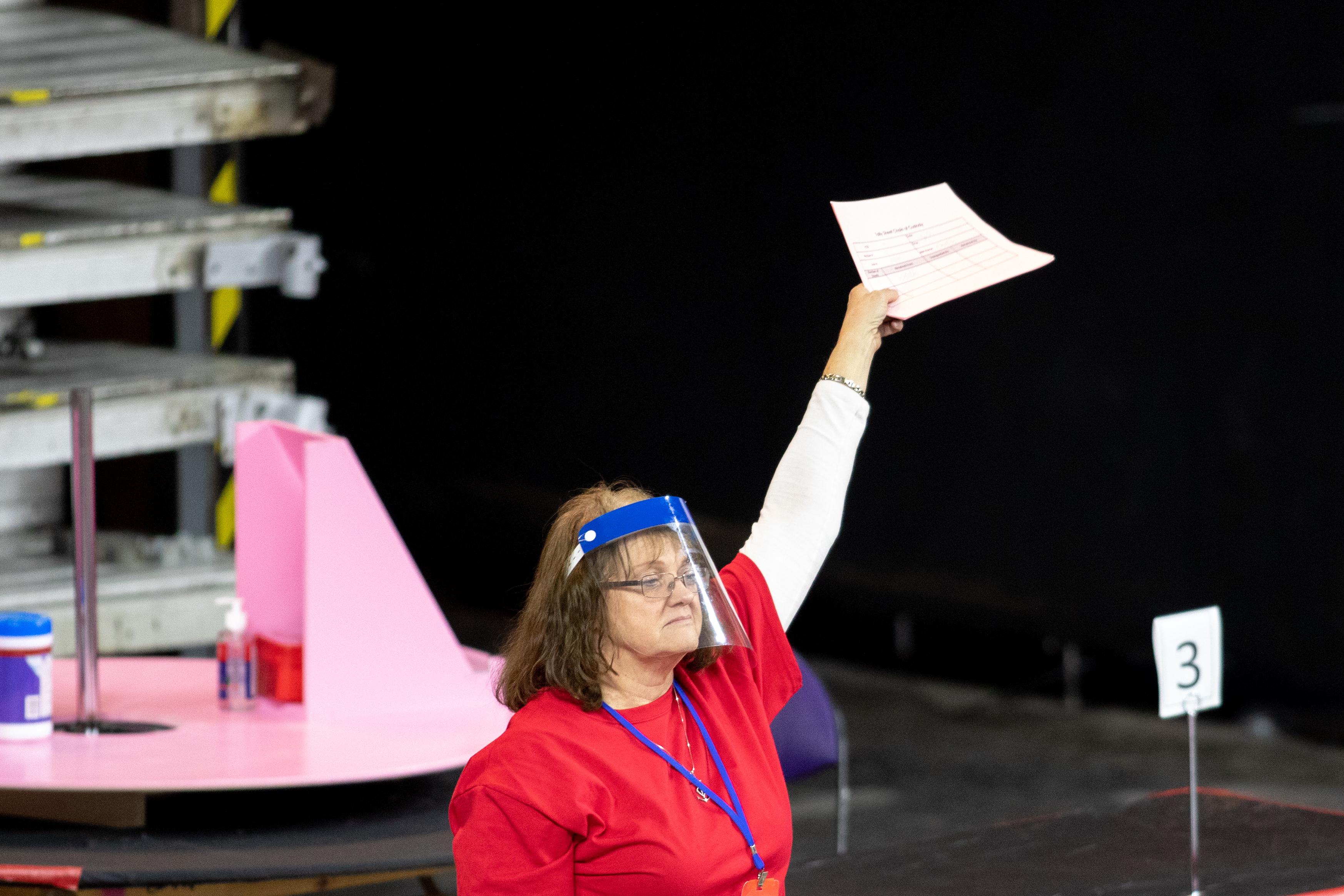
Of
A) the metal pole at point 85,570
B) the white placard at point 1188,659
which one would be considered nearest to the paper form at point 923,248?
the white placard at point 1188,659

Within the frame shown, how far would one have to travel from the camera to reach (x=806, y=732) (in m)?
2.64

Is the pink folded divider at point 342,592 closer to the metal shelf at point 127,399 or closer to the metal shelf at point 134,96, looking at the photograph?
the metal shelf at point 127,399

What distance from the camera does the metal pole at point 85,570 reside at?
8.39 feet

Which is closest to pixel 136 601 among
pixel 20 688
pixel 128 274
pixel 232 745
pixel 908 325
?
pixel 128 274

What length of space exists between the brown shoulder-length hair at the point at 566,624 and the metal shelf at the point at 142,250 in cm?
226

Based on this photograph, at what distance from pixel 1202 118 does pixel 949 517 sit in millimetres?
1474

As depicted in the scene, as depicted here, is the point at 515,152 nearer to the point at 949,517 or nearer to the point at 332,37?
the point at 332,37

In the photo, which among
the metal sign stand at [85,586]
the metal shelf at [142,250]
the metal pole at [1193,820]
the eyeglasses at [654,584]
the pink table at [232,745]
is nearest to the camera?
the eyeglasses at [654,584]

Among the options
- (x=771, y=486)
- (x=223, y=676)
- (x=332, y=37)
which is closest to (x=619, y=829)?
(x=771, y=486)

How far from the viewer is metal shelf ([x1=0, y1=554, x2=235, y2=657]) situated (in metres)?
3.67

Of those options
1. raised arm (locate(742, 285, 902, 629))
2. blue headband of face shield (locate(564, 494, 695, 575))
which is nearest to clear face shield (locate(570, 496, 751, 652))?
blue headband of face shield (locate(564, 494, 695, 575))

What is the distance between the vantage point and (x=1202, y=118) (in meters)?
5.02

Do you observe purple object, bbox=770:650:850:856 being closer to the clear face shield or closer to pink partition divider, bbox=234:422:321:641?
pink partition divider, bbox=234:422:321:641

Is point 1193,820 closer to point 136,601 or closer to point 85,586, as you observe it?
point 85,586
